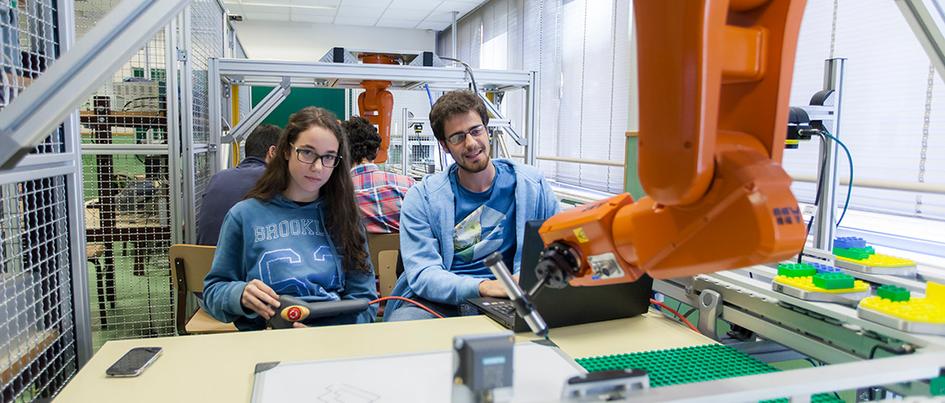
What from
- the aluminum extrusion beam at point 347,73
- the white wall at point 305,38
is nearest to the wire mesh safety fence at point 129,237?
the aluminum extrusion beam at point 347,73

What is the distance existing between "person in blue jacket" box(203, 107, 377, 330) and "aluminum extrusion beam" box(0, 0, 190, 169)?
3.74ft

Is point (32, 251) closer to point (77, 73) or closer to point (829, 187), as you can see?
point (77, 73)

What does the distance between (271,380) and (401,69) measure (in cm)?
231

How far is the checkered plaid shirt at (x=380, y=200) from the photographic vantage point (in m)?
2.65

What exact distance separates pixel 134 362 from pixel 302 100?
6.79m

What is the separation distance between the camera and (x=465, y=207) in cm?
192

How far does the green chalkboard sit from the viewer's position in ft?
24.2

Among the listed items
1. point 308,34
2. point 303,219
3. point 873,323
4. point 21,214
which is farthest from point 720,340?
point 308,34

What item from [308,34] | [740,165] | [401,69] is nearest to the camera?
[740,165]

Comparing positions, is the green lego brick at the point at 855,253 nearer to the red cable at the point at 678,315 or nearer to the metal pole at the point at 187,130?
the red cable at the point at 678,315

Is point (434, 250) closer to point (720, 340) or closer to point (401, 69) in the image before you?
point (720, 340)

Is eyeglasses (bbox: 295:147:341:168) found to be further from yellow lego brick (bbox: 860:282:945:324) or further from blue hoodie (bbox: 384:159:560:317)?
yellow lego brick (bbox: 860:282:945:324)

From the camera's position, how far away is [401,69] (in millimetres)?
3088

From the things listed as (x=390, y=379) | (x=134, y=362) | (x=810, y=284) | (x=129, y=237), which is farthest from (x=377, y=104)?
(x=810, y=284)
